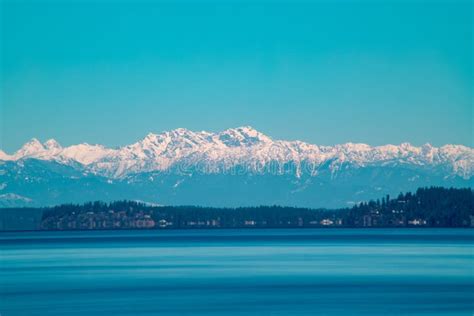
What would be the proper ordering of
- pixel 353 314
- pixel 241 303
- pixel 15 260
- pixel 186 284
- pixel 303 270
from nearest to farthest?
pixel 353 314, pixel 241 303, pixel 186 284, pixel 303 270, pixel 15 260

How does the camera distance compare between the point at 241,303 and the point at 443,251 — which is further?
the point at 443,251

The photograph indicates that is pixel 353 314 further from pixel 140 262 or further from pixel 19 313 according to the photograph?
pixel 140 262

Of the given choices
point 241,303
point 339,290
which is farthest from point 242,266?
point 241,303

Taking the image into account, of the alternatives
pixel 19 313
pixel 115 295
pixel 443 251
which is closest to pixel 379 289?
pixel 115 295

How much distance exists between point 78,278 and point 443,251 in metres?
63.3

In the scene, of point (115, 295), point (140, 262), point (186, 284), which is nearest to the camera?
point (115, 295)

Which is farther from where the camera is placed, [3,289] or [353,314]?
[3,289]

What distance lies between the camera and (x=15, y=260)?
5384 inches

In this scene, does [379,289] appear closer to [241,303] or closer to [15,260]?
[241,303]

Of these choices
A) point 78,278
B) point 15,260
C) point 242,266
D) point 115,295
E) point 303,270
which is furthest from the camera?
point 15,260

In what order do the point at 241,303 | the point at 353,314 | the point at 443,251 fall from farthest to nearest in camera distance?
the point at 443,251, the point at 241,303, the point at 353,314

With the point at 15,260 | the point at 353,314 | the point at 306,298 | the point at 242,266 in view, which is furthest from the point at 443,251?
the point at 353,314

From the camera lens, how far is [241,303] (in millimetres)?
75625

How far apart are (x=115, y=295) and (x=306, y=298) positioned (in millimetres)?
14461
